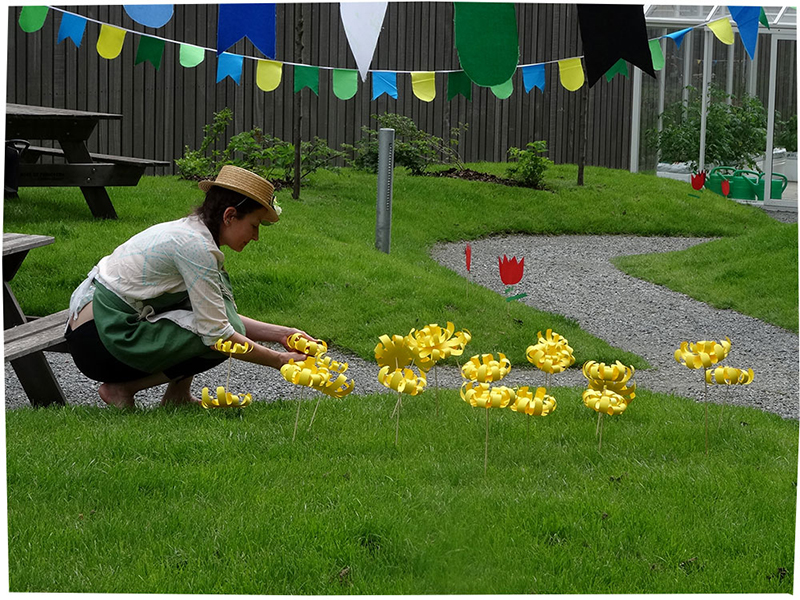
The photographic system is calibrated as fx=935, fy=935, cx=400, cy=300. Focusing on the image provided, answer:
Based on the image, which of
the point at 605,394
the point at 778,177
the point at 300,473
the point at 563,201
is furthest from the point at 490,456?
the point at 778,177

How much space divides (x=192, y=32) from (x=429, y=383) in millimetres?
8047

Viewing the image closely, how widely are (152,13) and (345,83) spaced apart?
156 cm

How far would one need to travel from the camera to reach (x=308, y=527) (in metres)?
2.57

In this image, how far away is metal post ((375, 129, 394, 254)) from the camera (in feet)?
25.8

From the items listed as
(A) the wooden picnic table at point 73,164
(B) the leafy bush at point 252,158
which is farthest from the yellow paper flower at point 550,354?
(B) the leafy bush at point 252,158

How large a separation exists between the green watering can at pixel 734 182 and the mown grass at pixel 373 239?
171 centimetres

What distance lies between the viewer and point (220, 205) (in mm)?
3590

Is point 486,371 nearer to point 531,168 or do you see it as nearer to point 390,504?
point 390,504

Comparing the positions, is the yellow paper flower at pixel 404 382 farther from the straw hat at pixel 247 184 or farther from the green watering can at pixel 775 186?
the green watering can at pixel 775 186

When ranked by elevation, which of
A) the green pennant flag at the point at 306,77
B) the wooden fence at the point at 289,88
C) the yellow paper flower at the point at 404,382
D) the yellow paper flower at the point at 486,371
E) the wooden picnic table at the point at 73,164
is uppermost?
the wooden fence at the point at 289,88

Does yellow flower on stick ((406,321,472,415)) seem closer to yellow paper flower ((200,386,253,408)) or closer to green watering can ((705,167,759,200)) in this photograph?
yellow paper flower ((200,386,253,408))

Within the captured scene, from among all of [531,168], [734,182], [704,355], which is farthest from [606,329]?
[734,182]

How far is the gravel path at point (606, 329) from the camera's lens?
4.86 metres

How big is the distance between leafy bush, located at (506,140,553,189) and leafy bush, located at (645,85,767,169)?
3784 millimetres
